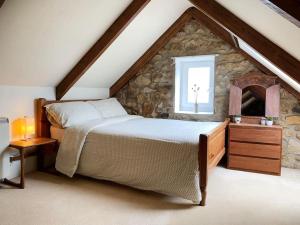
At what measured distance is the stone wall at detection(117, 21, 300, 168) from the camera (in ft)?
11.4

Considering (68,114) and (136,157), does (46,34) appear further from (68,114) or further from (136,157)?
(136,157)

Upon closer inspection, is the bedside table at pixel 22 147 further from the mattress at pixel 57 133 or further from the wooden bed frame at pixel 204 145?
the wooden bed frame at pixel 204 145

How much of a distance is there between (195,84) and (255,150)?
1.56 meters

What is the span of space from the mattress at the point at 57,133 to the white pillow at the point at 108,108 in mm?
763

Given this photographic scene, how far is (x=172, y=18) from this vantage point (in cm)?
385

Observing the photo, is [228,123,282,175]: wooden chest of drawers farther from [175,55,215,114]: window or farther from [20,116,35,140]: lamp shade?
[20,116,35,140]: lamp shade

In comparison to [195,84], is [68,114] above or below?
below

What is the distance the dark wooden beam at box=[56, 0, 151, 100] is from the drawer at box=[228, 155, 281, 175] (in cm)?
241

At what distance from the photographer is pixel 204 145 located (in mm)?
2246

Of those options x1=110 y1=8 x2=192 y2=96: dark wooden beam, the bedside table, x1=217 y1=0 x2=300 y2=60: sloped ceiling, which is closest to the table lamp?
the bedside table

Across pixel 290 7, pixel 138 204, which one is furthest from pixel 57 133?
pixel 290 7

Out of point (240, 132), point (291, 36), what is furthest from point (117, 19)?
point (240, 132)

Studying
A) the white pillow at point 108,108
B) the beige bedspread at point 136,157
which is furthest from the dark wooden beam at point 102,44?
the beige bedspread at point 136,157

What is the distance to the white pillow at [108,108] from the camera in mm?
3789
